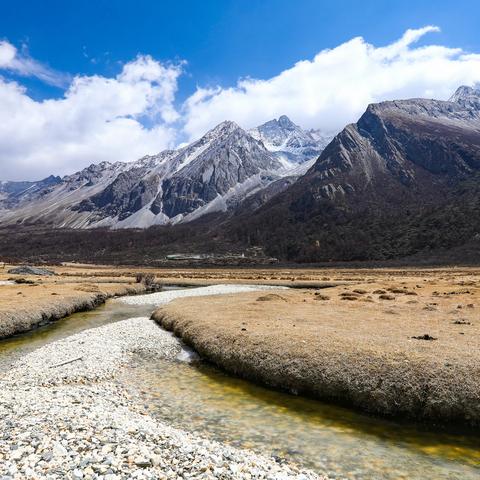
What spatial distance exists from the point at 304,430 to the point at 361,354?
789 cm

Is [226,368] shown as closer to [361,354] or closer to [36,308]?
[361,354]

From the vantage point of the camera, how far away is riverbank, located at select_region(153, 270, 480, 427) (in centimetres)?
2200

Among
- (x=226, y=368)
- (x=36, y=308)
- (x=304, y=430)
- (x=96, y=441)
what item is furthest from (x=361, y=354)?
(x=36, y=308)

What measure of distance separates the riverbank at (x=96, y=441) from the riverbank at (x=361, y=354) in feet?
28.8

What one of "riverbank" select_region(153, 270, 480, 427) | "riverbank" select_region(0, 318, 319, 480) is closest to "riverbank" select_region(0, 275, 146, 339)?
"riverbank" select_region(153, 270, 480, 427)

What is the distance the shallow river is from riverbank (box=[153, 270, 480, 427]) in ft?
4.16

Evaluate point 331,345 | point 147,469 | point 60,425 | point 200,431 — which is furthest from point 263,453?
point 331,345

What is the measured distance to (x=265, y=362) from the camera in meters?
28.5

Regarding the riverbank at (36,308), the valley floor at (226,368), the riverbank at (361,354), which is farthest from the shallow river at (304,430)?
the riverbank at (36,308)

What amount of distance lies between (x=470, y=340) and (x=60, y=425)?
26756mm

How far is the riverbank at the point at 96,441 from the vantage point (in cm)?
1365

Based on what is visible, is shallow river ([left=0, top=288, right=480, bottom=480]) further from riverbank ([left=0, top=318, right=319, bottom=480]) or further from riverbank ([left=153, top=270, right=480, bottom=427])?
riverbank ([left=0, top=318, right=319, bottom=480])

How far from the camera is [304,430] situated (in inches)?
786

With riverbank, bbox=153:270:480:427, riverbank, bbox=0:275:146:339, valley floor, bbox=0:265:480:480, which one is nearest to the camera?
valley floor, bbox=0:265:480:480
